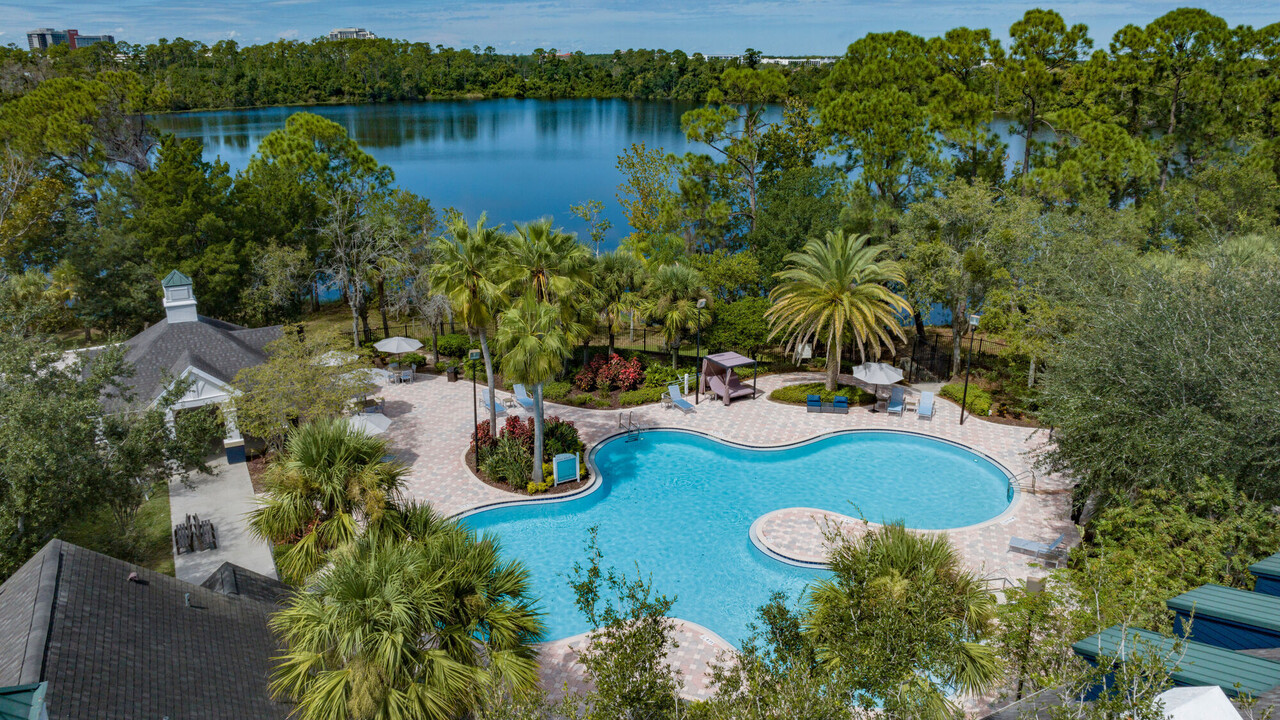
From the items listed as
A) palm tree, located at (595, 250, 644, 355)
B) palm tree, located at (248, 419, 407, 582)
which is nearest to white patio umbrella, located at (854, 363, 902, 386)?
palm tree, located at (595, 250, 644, 355)

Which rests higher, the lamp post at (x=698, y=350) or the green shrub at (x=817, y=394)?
the lamp post at (x=698, y=350)

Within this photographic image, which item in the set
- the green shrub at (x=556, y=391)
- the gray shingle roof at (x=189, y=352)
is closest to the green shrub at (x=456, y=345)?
the green shrub at (x=556, y=391)

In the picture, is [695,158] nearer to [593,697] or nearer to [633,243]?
[633,243]

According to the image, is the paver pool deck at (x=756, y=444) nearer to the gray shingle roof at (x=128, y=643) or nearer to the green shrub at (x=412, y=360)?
the green shrub at (x=412, y=360)

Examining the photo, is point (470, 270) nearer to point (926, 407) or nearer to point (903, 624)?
point (903, 624)

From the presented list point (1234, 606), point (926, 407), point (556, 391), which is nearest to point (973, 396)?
point (926, 407)

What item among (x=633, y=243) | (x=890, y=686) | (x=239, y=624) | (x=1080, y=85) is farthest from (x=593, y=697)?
(x=1080, y=85)
